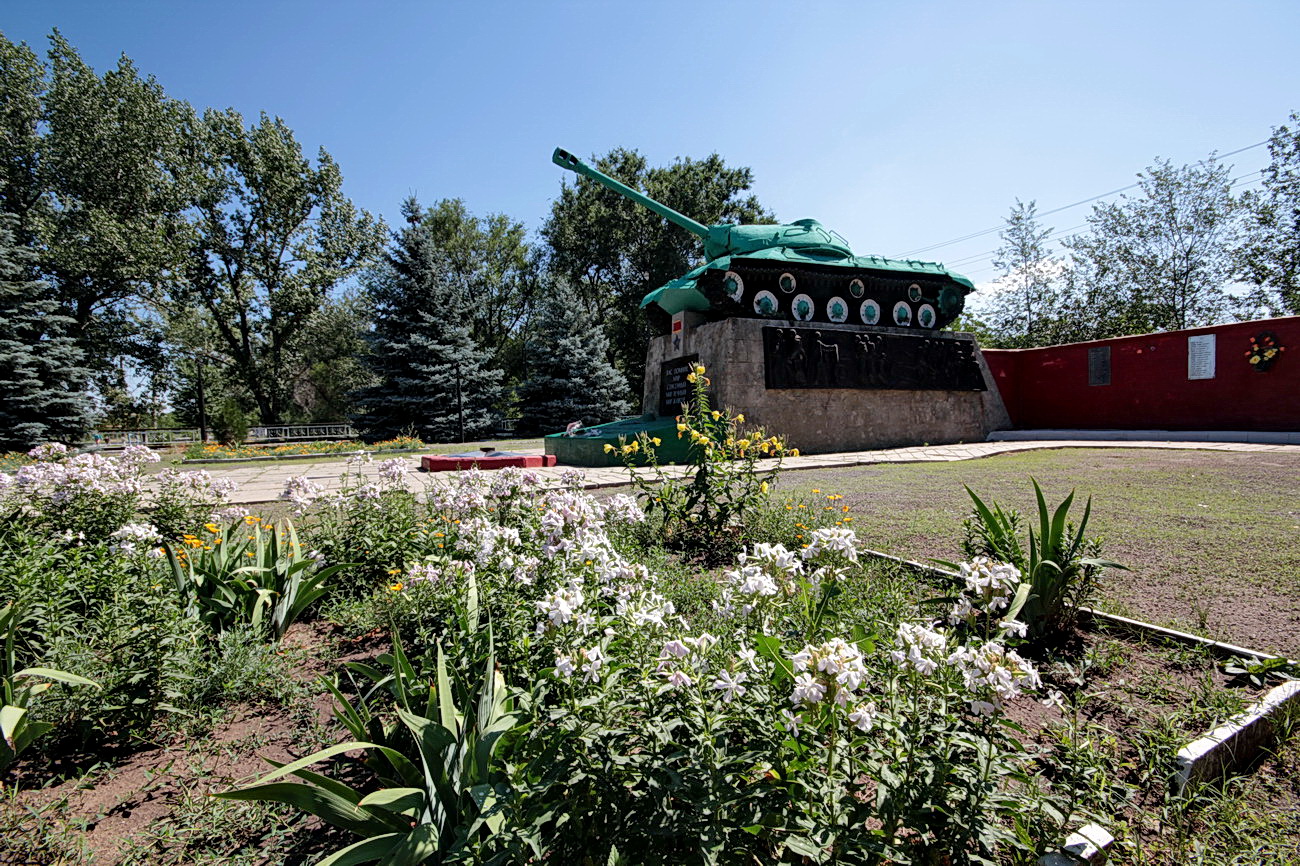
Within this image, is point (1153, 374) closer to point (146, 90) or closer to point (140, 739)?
point (140, 739)

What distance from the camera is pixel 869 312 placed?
1325 cm

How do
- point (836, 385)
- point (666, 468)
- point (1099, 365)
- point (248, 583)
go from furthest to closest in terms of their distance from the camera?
point (1099, 365) → point (836, 385) → point (666, 468) → point (248, 583)

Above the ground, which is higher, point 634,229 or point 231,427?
point 634,229

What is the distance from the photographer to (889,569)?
3.37 meters

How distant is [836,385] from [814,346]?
38.4 inches

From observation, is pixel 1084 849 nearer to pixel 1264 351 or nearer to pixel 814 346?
pixel 814 346

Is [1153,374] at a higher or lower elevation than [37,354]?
lower

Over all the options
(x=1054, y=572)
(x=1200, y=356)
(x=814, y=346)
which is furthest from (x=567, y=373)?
(x=1054, y=572)

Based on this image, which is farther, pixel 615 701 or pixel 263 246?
pixel 263 246

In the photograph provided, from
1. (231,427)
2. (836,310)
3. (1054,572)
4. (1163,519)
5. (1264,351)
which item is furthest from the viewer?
(231,427)

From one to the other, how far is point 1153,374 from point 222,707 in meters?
16.7

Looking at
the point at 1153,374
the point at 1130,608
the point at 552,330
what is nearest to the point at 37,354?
the point at 552,330

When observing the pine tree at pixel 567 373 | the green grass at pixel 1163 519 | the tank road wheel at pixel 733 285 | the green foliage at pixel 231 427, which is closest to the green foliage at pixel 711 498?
the green grass at pixel 1163 519

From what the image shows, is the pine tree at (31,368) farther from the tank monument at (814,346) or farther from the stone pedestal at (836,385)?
the stone pedestal at (836,385)
